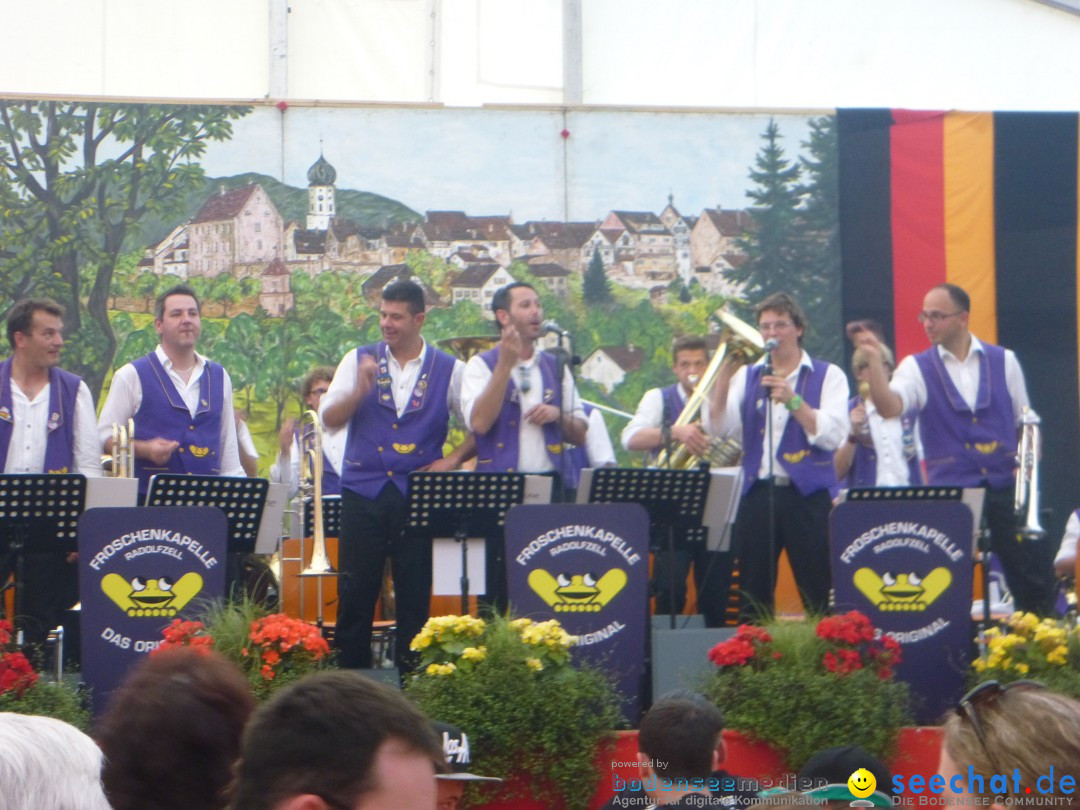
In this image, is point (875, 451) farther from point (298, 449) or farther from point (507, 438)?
point (298, 449)

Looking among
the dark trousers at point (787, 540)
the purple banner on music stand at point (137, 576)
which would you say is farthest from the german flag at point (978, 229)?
the purple banner on music stand at point (137, 576)

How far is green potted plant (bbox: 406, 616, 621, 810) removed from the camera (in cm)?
564

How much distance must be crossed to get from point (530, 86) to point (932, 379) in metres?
5.77

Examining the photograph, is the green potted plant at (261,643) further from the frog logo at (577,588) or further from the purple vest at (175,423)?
the purple vest at (175,423)

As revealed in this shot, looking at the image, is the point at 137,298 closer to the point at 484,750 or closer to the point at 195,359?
the point at 195,359

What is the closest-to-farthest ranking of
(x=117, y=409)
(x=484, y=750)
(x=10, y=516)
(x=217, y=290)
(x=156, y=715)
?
1. (x=156, y=715)
2. (x=484, y=750)
3. (x=10, y=516)
4. (x=117, y=409)
5. (x=217, y=290)

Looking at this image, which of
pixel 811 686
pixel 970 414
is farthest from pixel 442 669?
pixel 970 414

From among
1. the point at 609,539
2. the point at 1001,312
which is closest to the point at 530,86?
the point at 1001,312

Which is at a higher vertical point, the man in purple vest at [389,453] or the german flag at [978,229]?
the german flag at [978,229]

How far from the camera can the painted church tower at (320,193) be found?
10.8 m

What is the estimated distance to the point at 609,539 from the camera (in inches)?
251

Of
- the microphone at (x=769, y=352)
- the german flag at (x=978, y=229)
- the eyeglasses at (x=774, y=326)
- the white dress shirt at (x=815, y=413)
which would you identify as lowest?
the white dress shirt at (x=815, y=413)

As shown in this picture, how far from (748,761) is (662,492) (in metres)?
1.49

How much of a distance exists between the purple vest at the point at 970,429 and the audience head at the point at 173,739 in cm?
600
